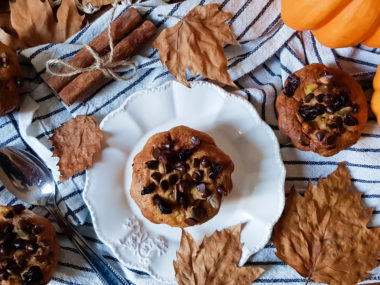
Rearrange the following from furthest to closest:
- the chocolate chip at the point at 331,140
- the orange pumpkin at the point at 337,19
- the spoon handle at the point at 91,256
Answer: the spoon handle at the point at 91,256 → the chocolate chip at the point at 331,140 → the orange pumpkin at the point at 337,19

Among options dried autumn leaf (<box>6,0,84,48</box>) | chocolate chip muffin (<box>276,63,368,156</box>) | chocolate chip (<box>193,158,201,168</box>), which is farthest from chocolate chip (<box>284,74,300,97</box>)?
dried autumn leaf (<box>6,0,84,48</box>)

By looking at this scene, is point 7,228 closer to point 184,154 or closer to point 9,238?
point 9,238

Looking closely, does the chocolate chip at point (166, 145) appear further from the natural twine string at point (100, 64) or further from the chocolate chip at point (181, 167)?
the natural twine string at point (100, 64)

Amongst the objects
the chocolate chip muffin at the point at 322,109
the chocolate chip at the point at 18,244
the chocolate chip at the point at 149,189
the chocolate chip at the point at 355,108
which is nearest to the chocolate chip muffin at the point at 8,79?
the chocolate chip at the point at 18,244

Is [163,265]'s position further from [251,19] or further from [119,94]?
[251,19]

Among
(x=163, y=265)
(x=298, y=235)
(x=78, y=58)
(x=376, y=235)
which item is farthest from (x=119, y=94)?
(x=376, y=235)

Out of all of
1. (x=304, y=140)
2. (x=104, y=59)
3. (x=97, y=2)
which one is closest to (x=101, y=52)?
(x=104, y=59)
